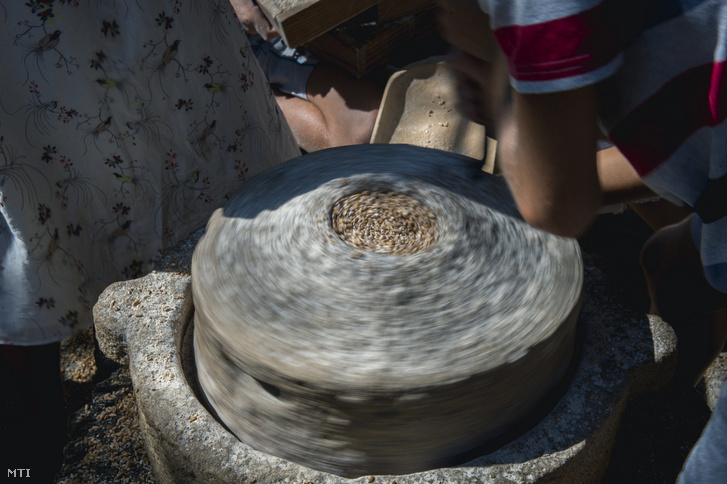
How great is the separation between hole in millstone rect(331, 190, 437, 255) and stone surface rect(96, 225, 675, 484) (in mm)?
463

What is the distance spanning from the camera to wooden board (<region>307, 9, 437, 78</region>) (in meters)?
2.80

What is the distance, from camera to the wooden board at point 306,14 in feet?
7.52

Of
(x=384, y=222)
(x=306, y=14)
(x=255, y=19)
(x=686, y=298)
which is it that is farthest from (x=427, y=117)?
(x=384, y=222)

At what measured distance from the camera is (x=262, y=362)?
45.0 inches

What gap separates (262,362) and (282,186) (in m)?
0.52

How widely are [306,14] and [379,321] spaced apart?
154 cm

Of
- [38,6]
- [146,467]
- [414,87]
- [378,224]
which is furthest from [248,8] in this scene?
[146,467]

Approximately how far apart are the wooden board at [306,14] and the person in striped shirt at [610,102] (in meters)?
1.25

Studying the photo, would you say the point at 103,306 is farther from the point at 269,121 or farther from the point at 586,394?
the point at 586,394

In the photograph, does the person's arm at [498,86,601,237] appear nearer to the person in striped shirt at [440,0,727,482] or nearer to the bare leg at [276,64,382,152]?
the person in striped shirt at [440,0,727,482]

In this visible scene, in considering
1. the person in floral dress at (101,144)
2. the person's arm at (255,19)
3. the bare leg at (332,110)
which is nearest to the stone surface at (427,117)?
the bare leg at (332,110)

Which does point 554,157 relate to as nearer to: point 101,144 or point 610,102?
point 610,102

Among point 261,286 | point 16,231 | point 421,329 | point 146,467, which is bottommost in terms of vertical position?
point 146,467

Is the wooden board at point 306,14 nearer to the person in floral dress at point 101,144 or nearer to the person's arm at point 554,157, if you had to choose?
the person in floral dress at point 101,144
